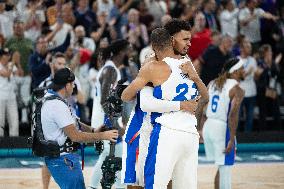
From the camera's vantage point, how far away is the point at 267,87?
17703mm

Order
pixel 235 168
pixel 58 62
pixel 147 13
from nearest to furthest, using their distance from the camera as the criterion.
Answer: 1. pixel 58 62
2. pixel 235 168
3. pixel 147 13

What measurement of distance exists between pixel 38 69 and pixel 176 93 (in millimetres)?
7009

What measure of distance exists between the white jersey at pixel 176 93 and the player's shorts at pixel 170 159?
0.20 ft

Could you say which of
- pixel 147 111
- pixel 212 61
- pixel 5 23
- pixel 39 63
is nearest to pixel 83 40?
pixel 5 23

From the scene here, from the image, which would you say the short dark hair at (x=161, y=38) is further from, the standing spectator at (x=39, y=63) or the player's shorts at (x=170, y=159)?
the standing spectator at (x=39, y=63)

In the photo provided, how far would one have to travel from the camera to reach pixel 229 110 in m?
11.5

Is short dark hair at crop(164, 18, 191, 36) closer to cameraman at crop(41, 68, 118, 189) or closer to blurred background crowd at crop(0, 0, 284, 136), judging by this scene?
cameraman at crop(41, 68, 118, 189)

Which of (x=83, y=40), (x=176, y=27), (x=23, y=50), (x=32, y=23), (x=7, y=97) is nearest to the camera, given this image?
(x=176, y=27)

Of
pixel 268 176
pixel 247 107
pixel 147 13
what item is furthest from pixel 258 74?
pixel 268 176

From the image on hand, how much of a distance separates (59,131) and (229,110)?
295 centimetres

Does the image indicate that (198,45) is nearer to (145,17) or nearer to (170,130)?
(145,17)

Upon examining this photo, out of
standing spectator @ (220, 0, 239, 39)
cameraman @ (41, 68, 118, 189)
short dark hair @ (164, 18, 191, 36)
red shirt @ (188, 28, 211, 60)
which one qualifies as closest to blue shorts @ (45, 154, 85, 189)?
cameraman @ (41, 68, 118, 189)

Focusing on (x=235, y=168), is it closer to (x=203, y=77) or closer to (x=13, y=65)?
(x=203, y=77)

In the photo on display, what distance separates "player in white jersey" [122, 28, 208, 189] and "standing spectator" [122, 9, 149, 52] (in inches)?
351
